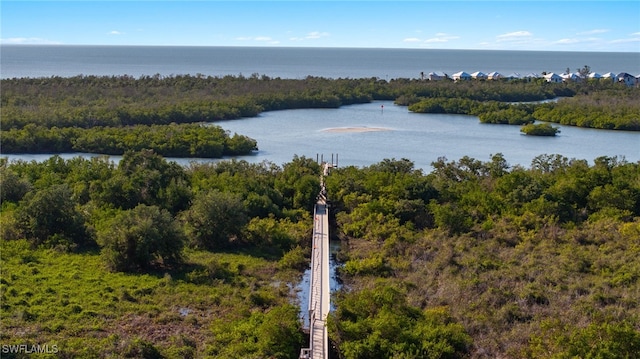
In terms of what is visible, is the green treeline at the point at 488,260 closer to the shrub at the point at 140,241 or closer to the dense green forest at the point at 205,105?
the shrub at the point at 140,241

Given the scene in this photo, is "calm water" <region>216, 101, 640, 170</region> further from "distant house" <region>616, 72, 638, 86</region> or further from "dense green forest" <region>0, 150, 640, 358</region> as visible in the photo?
"distant house" <region>616, 72, 638, 86</region>

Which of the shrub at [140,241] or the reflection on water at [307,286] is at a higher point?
the shrub at [140,241]

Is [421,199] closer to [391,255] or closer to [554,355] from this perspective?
[391,255]

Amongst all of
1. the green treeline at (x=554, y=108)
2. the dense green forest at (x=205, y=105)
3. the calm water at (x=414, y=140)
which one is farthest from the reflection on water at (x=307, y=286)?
the green treeline at (x=554, y=108)

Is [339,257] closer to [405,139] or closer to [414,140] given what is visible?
[414,140]

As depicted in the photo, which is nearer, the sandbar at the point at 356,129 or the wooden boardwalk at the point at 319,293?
the wooden boardwalk at the point at 319,293
